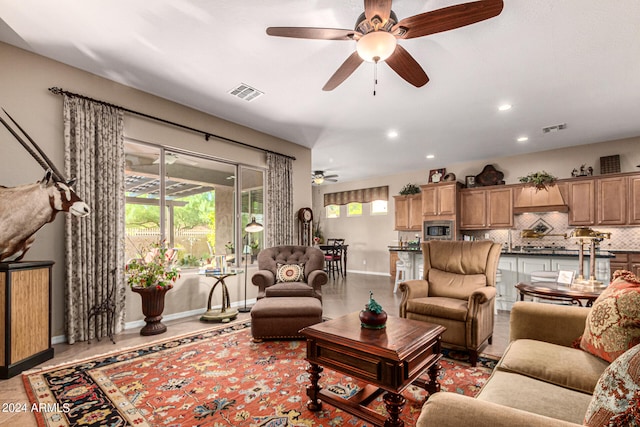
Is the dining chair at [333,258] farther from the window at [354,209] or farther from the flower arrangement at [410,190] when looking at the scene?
the flower arrangement at [410,190]

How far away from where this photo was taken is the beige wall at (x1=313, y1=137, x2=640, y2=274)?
19.2ft

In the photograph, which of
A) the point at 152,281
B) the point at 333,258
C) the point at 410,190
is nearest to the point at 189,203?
the point at 152,281

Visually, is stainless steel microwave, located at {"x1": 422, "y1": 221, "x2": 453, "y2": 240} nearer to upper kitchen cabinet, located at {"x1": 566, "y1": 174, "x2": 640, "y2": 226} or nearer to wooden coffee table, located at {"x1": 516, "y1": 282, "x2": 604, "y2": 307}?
upper kitchen cabinet, located at {"x1": 566, "y1": 174, "x2": 640, "y2": 226}

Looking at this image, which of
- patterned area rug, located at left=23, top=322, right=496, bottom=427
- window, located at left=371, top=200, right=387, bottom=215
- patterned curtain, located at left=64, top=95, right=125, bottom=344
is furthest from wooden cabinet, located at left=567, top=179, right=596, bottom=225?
patterned curtain, located at left=64, top=95, right=125, bottom=344

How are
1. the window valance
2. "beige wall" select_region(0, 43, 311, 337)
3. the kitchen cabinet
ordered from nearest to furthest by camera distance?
"beige wall" select_region(0, 43, 311, 337) → the kitchen cabinet → the window valance

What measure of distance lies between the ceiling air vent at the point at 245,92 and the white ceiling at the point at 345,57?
98mm

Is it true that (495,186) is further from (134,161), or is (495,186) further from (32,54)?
(32,54)

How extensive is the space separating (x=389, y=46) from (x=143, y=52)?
8.06 feet

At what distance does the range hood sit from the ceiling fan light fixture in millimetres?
5760

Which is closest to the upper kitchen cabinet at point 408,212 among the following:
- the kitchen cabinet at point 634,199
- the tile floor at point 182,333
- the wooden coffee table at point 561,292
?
the tile floor at point 182,333

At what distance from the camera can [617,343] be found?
1331 millimetres

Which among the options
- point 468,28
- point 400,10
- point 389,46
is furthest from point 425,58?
point 389,46

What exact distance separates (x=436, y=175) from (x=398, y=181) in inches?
51.7

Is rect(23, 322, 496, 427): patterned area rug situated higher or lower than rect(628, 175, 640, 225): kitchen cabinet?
lower
